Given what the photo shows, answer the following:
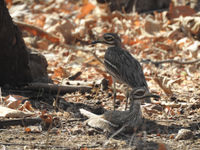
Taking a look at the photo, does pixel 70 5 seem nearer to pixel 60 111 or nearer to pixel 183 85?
pixel 183 85

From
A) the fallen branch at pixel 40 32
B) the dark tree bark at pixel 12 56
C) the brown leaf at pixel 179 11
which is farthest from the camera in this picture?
the brown leaf at pixel 179 11

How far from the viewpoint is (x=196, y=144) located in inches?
157

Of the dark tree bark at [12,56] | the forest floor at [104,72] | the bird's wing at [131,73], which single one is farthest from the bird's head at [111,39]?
the dark tree bark at [12,56]

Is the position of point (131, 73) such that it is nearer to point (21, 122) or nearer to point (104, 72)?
point (21, 122)

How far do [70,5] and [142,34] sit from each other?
12.6 feet

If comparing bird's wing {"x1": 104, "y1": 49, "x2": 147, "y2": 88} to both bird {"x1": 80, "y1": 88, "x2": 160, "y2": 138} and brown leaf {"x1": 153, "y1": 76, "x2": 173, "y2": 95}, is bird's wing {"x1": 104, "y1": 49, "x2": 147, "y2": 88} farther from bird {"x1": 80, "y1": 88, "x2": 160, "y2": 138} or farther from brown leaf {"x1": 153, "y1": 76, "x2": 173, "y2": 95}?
bird {"x1": 80, "y1": 88, "x2": 160, "y2": 138}

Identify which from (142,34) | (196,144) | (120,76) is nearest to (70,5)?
(142,34)

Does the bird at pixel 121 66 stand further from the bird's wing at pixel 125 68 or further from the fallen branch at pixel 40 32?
the fallen branch at pixel 40 32

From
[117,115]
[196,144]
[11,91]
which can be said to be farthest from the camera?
[11,91]

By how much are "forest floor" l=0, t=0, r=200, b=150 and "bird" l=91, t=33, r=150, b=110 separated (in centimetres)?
35

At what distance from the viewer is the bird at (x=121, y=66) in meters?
5.16

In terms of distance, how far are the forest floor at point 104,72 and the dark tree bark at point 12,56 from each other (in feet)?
1.89

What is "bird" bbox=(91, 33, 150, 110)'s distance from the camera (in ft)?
16.9

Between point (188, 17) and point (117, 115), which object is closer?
point (117, 115)
